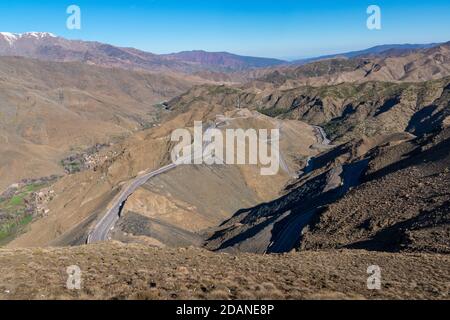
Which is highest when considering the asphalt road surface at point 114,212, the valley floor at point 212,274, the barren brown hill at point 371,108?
the barren brown hill at point 371,108

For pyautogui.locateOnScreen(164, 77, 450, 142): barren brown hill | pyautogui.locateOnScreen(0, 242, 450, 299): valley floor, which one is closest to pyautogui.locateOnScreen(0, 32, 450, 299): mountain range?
pyautogui.locateOnScreen(0, 242, 450, 299): valley floor

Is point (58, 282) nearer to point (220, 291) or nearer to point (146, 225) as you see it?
point (220, 291)

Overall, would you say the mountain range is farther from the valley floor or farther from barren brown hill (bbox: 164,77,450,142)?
barren brown hill (bbox: 164,77,450,142)

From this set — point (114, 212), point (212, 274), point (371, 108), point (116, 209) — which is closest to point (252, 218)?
point (116, 209)

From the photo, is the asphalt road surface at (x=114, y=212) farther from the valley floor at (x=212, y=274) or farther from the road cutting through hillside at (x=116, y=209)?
the valley floor at (x=212, y=274)

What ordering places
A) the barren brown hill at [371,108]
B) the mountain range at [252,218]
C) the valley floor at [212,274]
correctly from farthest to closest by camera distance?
the barren brown hill at [371,108] < the mountain range at [252,218] < the valley floor at [212,274]

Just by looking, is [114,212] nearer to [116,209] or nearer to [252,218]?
[116,209]

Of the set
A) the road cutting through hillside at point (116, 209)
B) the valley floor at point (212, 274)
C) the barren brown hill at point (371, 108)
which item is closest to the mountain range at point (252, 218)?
the valley floor at point (212, 274)

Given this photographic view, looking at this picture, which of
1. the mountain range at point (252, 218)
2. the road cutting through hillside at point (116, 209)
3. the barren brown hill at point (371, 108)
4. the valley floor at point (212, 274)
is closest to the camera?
the valley floor at point (212, 274)

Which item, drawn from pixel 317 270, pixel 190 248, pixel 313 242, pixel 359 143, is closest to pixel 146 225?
pixel 313 242
